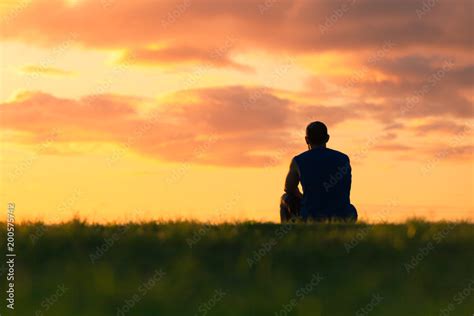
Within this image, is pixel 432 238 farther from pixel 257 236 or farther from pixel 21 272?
pixel 21 272

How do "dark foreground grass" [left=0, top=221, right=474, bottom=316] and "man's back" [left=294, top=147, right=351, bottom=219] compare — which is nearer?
"dark foreground grass" [left=0, top=221, right=474, bottom=316]

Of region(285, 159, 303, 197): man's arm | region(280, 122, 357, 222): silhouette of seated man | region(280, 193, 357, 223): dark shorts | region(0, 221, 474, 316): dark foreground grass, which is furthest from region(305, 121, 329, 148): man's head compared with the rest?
region(0, 221, 474, 316): dark foreground grass

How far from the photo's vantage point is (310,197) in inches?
546

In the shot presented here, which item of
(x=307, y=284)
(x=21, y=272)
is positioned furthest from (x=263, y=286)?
(x=21, y=272)

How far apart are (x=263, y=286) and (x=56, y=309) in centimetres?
199

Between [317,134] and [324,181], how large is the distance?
0.81 metres

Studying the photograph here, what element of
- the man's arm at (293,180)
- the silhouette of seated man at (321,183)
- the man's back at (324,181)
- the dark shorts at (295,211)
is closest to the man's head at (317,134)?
the silhouette of seated man at (321,183)

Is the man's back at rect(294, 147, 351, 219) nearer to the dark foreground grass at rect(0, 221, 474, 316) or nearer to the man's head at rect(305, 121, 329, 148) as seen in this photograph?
the man's head at rect(305, 121, 329, 148)

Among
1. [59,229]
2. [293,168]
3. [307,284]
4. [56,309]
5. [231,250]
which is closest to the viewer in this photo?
[56,309]

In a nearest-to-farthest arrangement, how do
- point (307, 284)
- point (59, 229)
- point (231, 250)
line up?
point (307, 284) → point (231, 250) → point (59, 229)

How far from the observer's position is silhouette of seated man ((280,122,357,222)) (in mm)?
13773

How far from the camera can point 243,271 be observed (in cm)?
A: 876

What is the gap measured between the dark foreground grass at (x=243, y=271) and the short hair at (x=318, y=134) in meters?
3.84

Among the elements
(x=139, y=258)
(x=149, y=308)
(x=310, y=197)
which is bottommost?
(x=149, y=308)
